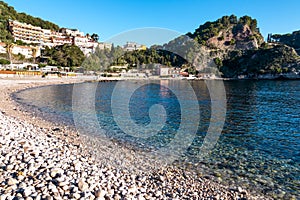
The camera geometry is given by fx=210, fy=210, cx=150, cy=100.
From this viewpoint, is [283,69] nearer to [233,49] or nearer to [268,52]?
[268,52]

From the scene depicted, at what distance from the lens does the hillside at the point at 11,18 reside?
95637 millimetres

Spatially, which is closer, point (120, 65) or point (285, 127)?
point (285, 127)

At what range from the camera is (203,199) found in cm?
576

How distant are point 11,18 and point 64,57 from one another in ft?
142

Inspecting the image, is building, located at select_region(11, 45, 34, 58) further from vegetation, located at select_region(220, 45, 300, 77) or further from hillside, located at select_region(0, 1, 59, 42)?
vegetation, located at select_region(220, 45, 300, 77)

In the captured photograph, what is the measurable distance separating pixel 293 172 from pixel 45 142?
33.4 feet

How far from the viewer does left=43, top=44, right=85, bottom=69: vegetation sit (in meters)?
93.1

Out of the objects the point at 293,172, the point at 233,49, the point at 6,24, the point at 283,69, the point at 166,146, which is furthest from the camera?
the point at 233,49

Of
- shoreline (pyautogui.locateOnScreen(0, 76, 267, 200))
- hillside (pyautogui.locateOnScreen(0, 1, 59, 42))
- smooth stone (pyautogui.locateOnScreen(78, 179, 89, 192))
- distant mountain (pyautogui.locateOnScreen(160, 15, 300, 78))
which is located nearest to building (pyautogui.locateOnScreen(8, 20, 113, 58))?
hillside (pyautogui.locateOnScreen(0, 1, 59, 42))

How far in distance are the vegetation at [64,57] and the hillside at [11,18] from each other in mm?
17726

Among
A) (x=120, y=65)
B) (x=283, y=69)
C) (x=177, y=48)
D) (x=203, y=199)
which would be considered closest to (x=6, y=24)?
(x=120, y=65)

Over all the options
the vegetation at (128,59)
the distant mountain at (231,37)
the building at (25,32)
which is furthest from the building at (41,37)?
the distant mountain at (231,37)

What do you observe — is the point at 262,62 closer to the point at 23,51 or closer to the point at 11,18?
the point at 23,51

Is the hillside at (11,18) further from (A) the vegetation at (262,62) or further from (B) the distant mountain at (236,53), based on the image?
(A) the vegetation at (262,62)
